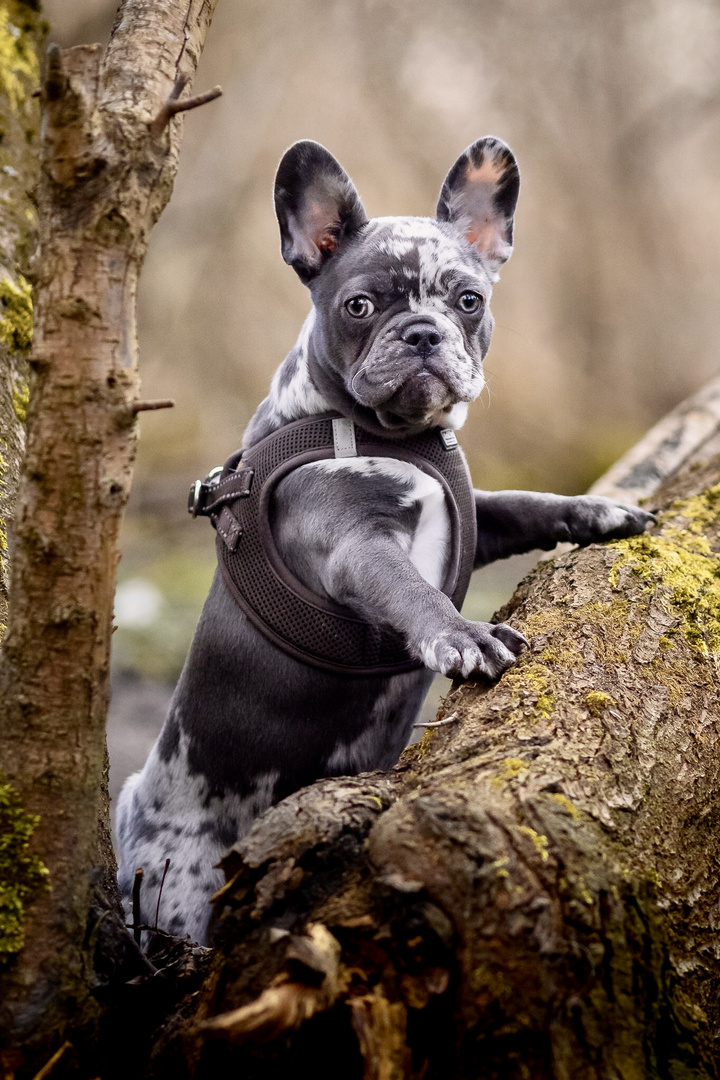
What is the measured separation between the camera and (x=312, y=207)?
3107mm

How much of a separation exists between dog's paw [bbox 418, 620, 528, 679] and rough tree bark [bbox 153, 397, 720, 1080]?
6 centimetres

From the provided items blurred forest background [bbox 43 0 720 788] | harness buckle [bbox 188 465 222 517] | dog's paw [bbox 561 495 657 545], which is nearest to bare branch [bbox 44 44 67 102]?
harness buckle [bbox 188 465 222 517]

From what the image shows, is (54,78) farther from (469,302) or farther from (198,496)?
(469,302)

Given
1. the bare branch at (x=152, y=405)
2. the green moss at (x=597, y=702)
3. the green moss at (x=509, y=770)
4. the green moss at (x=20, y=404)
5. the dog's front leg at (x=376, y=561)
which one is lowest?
the green moss at (x=509, y=770)

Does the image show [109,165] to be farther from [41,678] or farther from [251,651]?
[251,651]

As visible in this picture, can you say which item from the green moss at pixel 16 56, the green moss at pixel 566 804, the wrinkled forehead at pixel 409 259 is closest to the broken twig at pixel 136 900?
the green moss at pixel 566 804

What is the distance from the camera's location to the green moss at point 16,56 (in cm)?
385

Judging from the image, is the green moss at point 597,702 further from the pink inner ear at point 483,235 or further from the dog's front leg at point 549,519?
the pink inner ear at point 483,235

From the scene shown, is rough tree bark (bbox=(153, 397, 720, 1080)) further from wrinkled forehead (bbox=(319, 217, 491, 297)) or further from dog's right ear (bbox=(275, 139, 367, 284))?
dog's right ear (bbox=(275, 139, 367, 284))

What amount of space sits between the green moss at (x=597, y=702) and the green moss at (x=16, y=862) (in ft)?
4.40

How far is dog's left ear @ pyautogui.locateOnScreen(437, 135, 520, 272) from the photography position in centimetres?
324

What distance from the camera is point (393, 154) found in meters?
9.39

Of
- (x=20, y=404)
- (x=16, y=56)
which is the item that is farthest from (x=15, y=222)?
(x=20, y=404)

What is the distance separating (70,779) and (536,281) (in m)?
9.02
